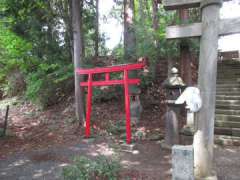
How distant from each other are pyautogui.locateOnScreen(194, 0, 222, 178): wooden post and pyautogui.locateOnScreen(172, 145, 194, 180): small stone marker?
0.35 meters

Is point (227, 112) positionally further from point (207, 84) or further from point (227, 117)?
point (207, 84)

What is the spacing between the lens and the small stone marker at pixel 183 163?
2.76 metres

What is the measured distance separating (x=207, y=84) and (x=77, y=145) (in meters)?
3.94

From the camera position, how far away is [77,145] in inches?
219

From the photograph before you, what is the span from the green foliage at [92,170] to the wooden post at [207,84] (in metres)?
1.33

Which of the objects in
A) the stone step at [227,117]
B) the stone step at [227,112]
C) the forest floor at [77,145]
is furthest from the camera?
the stone step at [227,112]

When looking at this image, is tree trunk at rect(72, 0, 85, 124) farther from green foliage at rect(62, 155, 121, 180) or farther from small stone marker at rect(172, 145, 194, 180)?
small stone marker at rect(172, 145, 194, 180)

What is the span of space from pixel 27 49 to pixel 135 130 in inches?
236

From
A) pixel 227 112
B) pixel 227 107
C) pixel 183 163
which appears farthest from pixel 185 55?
pixel 183 163

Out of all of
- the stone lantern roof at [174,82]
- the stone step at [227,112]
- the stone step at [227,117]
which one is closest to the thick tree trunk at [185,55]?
the stone step at [227,112]

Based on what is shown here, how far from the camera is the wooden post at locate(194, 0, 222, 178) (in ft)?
9.71

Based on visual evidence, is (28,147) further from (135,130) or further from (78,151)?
(135,130)

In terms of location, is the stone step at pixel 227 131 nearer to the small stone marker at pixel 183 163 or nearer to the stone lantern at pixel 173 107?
the stone lantern at pixel 173 107

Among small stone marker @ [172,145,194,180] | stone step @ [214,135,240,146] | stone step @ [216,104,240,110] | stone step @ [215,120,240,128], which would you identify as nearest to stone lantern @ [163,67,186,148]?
stone step @ [214,135,240,146]
